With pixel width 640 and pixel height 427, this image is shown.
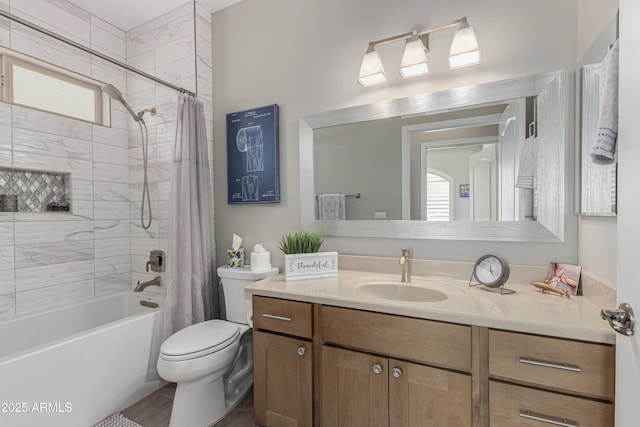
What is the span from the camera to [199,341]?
160 cm

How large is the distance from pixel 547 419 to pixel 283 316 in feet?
3.43

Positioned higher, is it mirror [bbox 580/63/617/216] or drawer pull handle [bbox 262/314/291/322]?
mirror [bbox 580/63/617/216]

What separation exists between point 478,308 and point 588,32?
125cm

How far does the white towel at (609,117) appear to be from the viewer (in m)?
0.86

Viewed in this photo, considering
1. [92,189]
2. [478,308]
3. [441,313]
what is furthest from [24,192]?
[478,308]

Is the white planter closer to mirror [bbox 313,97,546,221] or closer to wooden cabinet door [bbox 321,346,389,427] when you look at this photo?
mirror [bbox 313,97,546,221]

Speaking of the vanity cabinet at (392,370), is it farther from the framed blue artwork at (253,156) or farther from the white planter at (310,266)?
the framed blue artwork at (253,156)

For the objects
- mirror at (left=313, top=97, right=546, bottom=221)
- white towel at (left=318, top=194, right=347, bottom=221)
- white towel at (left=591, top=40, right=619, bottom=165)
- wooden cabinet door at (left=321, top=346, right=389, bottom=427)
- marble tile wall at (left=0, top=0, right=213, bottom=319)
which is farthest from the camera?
marble tile wall at (left=0, top=0, right=213, bottom=319)

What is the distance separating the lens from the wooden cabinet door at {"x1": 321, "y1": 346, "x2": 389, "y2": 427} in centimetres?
124

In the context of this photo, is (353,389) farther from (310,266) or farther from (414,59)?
(414,59)

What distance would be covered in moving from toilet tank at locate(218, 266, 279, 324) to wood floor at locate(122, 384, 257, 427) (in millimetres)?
498

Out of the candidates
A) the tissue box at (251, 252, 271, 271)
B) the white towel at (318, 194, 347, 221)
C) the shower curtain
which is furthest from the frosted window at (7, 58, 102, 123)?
the white towel at (318, 194, 347, 221)

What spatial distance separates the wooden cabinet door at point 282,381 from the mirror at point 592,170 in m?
1.32

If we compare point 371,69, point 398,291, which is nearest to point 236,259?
point 398,291
